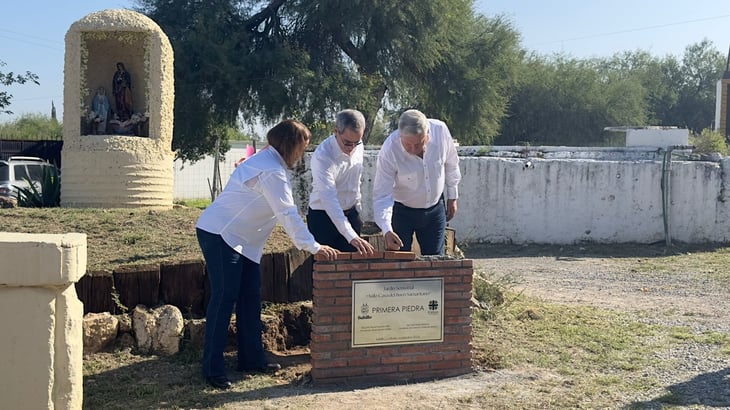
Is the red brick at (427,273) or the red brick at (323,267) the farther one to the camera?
the red brick at (427,273)

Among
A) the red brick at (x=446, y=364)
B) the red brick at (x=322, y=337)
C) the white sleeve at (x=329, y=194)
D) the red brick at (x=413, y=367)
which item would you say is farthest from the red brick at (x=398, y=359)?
the white sleeve at (x=329, y=194)

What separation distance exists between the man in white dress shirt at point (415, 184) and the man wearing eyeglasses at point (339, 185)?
0.21 metres

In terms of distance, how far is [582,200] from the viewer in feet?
45.2

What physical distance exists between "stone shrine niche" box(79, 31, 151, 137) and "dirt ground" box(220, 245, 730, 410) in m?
4.84

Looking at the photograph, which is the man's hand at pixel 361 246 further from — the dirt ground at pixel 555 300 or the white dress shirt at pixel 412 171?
the dirt ground at pixel 555 300

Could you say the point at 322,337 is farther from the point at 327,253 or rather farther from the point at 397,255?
the point at 397,255

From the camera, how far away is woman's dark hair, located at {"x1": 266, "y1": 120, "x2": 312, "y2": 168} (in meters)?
4.86

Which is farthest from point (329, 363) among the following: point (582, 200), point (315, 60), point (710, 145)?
point (315, 60)

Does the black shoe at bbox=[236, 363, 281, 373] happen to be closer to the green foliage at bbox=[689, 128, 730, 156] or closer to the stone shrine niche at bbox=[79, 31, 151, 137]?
the stone shrine niche at bbox=[79, 31, 151, 137]

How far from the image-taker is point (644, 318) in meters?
7.30

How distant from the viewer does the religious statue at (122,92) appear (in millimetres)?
9805

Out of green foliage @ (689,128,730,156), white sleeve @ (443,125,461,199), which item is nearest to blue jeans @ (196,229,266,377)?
white sleeve @ (443,125,461,199)

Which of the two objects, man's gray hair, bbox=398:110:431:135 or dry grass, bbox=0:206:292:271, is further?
dry grass, bbox=0:206:292:271

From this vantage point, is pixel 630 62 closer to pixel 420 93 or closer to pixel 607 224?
pixel 420 93
